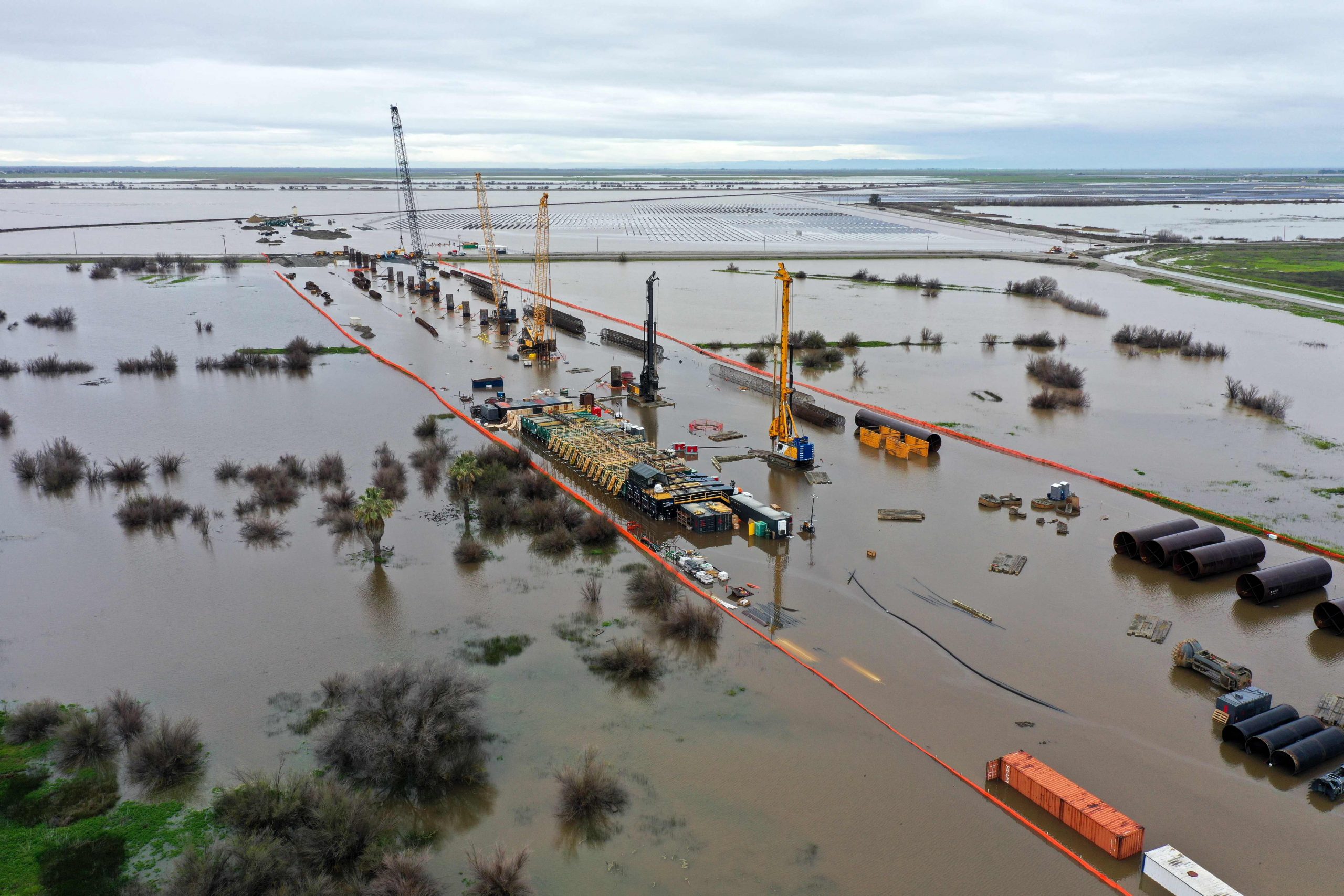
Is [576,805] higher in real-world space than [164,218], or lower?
lower

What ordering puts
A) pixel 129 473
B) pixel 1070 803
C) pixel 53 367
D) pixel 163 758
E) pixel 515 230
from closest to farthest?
1. pixel 1070 803
2. pixel 163 758
3. pixel 129 473
4. pixel 53 367
5. pixel 515 230

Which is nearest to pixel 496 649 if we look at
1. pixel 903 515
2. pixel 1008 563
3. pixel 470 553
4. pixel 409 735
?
pixel 409 735

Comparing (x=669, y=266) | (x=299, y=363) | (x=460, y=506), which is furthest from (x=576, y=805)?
(x=669, y=266)

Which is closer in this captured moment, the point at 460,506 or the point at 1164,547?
the point at 1164,547

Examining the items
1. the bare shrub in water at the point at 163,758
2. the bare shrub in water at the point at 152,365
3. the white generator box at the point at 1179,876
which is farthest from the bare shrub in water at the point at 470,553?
the bare shrub in water at the point at 152,365

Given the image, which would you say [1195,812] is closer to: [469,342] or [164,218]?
[469,342]

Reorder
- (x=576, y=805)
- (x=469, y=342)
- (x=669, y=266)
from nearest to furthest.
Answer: (x=576, y=805)
(x=469, y=342)
(x=669, y=266)

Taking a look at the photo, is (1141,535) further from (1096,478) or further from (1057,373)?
(1057,373)

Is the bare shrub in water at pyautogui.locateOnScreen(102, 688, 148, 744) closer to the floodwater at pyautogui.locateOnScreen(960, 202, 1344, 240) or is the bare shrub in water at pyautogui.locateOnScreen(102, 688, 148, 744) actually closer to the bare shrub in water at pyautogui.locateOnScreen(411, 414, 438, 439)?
the bare shrub in water at pyautogui.locateOnScreen(411, 414, 438, 439)
